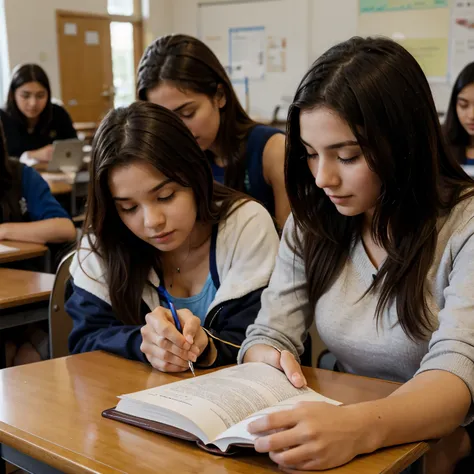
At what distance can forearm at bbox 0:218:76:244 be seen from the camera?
8.44 ft

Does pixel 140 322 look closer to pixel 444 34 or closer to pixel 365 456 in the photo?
pixel 365 456

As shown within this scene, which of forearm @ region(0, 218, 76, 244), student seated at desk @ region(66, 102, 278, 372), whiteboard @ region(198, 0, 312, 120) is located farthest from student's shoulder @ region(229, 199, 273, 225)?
whiteboard @ region(198, 0, 312, 120)

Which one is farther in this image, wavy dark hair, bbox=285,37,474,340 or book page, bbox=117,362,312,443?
wavy dark hair, bbox=285,37,474,340

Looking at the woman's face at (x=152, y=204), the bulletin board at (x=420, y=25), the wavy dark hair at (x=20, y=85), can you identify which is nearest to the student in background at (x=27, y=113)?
the wavy dark hair at (x=20, y=85)

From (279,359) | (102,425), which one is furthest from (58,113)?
(102,425)

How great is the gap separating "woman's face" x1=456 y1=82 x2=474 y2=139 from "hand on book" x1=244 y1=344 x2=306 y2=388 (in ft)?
10.4

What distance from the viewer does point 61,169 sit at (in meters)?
4.82

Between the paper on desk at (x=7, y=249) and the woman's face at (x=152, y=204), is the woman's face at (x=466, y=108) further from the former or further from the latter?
the woman's face at (x=152, y=204)

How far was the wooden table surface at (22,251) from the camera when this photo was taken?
2.37 meters

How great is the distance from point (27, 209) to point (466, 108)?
2675 millimetres

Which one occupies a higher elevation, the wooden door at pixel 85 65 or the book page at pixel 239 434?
the wooden door at pixel 85 65

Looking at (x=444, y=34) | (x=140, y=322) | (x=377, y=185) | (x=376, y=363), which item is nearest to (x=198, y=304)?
(x=140, y=322)

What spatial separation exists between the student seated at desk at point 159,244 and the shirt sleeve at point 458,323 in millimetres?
465

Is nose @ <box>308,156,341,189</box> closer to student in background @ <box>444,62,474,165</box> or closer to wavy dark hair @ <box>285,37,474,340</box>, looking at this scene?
wavy dark hair @ <box>285,37,474,340</box>
